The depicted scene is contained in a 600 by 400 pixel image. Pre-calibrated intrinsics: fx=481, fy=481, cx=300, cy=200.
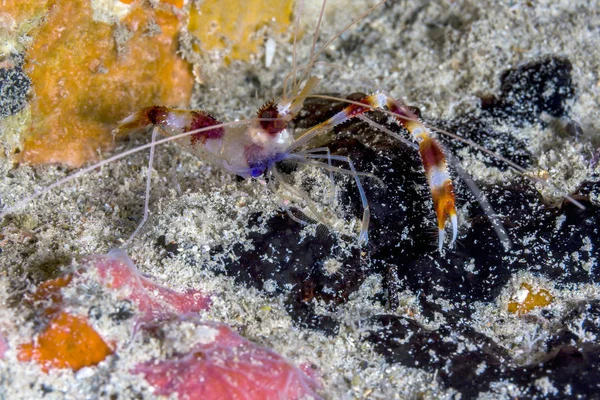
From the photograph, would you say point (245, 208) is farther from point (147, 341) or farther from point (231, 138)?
point (147, 341)

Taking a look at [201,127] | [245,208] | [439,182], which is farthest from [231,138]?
[439,182]

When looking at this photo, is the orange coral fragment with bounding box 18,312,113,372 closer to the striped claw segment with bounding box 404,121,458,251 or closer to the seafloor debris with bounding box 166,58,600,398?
the seafloor debris with bounding box 166,58,600,398

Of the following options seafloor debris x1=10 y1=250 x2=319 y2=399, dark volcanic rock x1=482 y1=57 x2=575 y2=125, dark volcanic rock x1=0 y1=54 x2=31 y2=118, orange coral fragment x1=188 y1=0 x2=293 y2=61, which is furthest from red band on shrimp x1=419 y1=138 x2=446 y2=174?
dark volcanic rock x1=0 y1=54 x2=31 y2=118

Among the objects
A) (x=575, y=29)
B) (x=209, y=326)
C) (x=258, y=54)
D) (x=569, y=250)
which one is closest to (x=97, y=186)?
(x=209, y=326)

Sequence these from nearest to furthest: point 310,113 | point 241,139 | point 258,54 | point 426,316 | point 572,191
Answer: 1. point 426,316
2. point 572,191
3. point 241,139
4. point 310,113
5. point 258,54

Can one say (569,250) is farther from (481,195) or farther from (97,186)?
(97,186)

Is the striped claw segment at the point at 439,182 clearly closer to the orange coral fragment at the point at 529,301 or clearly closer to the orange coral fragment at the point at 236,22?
the orange coral fragment at the point at 529,301

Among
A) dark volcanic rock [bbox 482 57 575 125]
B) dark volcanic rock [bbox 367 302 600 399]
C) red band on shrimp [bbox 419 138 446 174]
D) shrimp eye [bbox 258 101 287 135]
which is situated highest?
dark volcanic rock [bbox 482 57 575 125]
